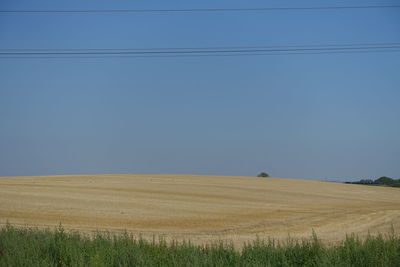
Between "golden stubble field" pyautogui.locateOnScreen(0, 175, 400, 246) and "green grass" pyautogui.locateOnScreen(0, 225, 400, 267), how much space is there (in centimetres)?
583

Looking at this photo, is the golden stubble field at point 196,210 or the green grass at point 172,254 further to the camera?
the golden stubble field at point 196,210

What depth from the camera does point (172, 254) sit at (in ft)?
39.4

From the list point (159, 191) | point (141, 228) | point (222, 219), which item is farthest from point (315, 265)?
point (159, 191)

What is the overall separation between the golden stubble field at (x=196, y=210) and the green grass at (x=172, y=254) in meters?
5.83

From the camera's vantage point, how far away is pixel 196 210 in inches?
1221

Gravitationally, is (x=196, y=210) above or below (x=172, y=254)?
above

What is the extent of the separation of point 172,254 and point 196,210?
1910 centimetres

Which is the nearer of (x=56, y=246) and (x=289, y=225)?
(x=56, y=246)

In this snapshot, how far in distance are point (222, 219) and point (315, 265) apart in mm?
16656

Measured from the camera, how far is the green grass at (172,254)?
38.1 feet

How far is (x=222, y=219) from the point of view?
2802cm

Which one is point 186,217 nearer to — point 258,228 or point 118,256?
point 258,228

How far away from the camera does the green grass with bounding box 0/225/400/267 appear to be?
11.6 metres

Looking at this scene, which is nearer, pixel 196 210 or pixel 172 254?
pixel 172 254
